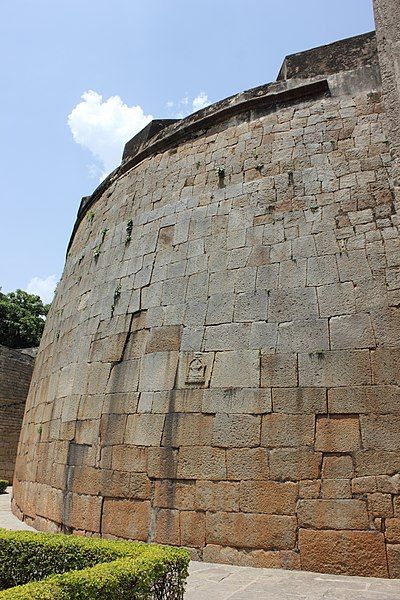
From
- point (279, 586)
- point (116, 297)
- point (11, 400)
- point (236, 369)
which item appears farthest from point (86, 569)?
point (11, 400)

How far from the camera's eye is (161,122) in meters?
9.51

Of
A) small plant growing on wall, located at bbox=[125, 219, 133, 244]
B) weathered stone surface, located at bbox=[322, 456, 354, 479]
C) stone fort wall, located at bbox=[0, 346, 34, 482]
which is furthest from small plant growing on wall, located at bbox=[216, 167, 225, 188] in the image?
stone fort wall, located at bbox=[0, 346, 34, 482]

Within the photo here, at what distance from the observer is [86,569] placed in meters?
3.20

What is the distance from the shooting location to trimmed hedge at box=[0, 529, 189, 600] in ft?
9.38

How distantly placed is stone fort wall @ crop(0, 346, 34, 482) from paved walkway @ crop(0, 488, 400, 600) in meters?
14.6

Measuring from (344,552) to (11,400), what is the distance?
53.0ft

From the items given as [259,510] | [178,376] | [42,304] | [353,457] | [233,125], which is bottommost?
[259,510]

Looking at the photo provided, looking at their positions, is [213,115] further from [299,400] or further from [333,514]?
[333,514]

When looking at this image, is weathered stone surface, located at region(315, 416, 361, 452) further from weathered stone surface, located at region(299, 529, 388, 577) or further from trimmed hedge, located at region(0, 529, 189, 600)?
trimmed hedge, located at region(0, 529, 189, 600)

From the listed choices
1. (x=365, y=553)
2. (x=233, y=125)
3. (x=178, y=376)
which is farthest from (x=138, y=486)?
(x=233, y=125)

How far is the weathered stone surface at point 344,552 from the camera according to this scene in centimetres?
482

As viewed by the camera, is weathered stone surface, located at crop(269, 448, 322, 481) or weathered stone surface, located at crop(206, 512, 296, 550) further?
weathered stone surface, located at crop(269, 448, 322, 481)

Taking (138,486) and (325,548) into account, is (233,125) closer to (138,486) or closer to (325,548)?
(138,486)

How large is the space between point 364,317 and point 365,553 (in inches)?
98.3
